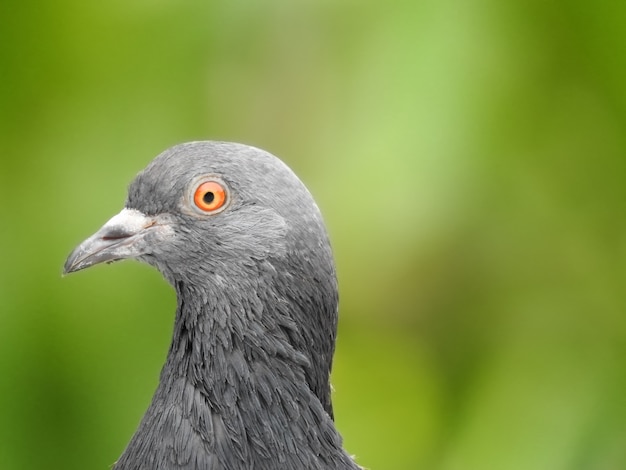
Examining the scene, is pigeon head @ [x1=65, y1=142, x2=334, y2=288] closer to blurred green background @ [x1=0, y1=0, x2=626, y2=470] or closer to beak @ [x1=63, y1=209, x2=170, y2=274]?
beak @ [x1=63, y1=209, x2=170, y2=274]

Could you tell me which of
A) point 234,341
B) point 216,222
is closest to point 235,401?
point 234,341

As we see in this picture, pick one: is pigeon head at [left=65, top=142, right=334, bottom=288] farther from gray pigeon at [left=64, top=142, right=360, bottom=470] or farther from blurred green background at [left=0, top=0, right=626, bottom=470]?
blurred green background at [left=0, top=0, right=626, bottom=470]

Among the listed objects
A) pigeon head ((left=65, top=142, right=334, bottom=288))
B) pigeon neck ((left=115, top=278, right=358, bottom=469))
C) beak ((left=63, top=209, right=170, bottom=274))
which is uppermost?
pigeon head ((left=65, top=142, right=334, bottom=288))

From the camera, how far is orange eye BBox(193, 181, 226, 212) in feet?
9.52

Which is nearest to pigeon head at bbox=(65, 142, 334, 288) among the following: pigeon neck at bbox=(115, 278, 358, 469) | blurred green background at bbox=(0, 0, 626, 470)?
pigeon neck at bbox=(115, 278, 358, 469)

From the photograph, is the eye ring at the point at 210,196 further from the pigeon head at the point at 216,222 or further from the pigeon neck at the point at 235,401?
the pigeon neck at the point at 235,401

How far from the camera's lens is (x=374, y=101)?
474 cm

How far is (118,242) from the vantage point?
116 inches

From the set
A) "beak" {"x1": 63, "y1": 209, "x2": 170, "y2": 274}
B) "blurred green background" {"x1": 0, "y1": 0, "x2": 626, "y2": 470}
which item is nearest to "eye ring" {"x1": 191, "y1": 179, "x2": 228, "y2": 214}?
"beak" {"x1": 63, "y1": 209, "x2": 170, "y2": 274}

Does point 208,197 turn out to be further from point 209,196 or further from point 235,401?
point 235,401

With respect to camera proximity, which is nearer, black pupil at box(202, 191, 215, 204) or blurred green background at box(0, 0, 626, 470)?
black pupil at box(202, 191, 215, 204)

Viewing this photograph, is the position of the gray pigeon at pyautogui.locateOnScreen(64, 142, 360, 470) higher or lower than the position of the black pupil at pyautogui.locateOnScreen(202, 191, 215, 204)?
lower

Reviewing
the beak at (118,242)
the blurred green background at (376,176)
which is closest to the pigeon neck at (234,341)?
the beak at (118,242)

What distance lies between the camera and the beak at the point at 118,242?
290 centimetres
